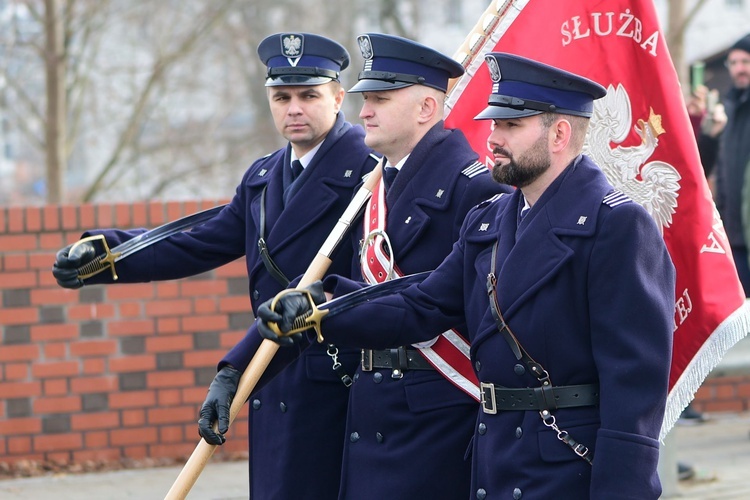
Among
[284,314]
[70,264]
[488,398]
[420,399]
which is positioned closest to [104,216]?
[70,264]

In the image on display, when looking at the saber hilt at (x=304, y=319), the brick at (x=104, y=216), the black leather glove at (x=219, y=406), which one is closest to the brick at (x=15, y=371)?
the brick at (x=104, y=216)

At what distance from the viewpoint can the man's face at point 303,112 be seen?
4652mm

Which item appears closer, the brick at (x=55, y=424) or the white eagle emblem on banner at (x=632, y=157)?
the white eagle emblem on banner at (x=632, y=157)

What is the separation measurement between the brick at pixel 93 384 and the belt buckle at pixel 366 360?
276cm

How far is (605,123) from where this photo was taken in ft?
14.9

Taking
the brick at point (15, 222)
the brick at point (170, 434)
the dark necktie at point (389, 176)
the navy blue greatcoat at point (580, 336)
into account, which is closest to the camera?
the navy blue greatcoat at point (580, 336)

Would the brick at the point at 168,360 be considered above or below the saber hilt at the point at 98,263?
below

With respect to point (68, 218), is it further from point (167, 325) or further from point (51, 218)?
point (167, 325)

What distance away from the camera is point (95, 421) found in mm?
6668

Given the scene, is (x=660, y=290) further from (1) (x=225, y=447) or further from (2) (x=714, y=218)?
(1) (x=225, y=447)

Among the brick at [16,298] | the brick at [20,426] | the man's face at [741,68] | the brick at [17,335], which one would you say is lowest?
the brick at [20,426]

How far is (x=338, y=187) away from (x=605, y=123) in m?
0.95

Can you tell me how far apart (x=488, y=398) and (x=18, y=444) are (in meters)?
3.74

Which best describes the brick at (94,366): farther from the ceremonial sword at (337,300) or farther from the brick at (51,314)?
the ceremonial sword at (337,300)
